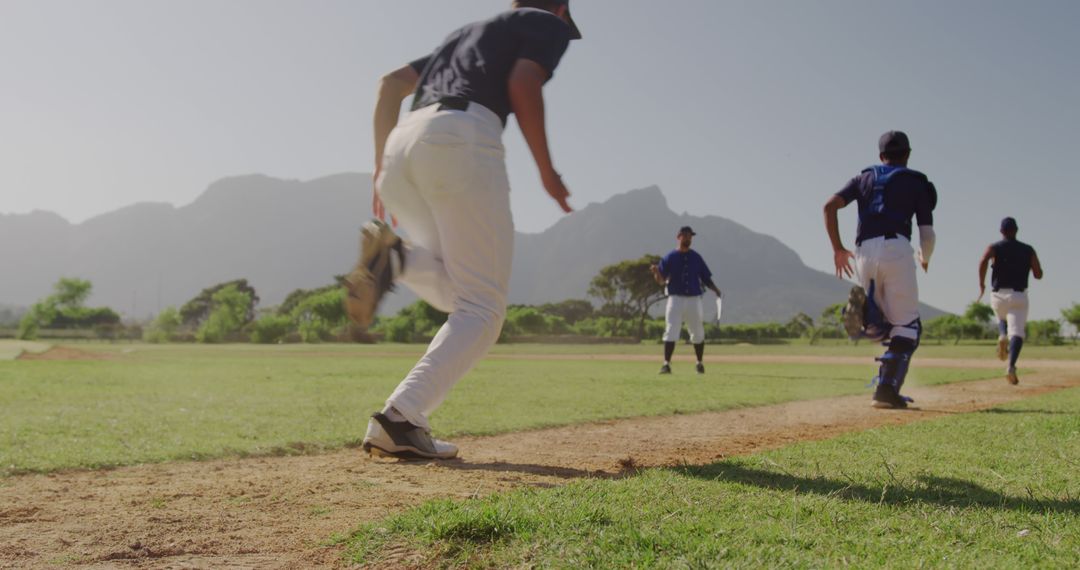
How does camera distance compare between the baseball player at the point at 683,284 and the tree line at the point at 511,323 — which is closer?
the baseball player at the point at 683,284

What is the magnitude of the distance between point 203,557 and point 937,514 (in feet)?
6.55

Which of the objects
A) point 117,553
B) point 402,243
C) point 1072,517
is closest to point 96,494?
point 117,553

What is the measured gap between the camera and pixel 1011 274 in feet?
32.3

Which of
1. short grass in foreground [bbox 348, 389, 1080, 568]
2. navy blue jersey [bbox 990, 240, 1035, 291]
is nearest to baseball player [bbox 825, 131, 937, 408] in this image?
short grass in foreground [bbox 348, 389, 1080, 568]

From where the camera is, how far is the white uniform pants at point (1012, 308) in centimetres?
973

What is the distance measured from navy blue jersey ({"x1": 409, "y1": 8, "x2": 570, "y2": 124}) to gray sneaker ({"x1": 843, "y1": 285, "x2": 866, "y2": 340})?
3781mm

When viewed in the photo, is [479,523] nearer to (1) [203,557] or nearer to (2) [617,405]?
(1) [203,557]

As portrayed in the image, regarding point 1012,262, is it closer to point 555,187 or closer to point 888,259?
point 888,259

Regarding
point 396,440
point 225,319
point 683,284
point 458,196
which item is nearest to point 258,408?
point 396,440

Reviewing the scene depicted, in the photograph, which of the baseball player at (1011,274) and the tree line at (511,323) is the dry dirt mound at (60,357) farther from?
the baseball player at (1011,274)

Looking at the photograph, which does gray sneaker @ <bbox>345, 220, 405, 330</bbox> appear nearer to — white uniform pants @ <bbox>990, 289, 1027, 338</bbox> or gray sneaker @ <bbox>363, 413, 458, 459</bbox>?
gray sneaker @ <bbox>363, 413, 458, 459</bbox>

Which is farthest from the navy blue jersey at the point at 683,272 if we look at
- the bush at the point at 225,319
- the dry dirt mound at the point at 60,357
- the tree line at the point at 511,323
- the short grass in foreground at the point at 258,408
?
the bush at the point at 225,319

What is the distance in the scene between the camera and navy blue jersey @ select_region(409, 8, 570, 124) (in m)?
3.28

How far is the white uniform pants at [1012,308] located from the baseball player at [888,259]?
15.4 ft
